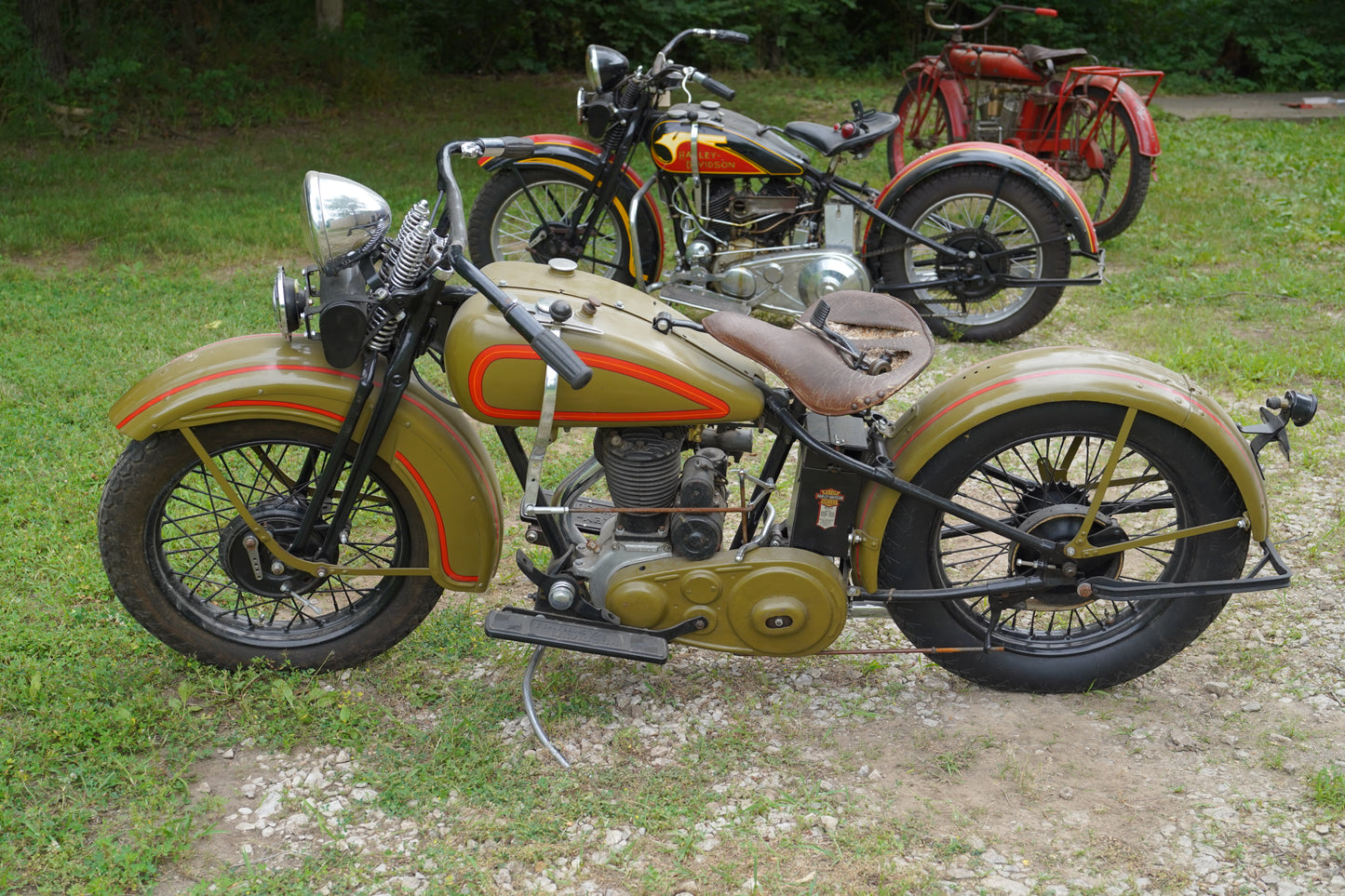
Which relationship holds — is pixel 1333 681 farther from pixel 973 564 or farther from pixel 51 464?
pixel 51 464

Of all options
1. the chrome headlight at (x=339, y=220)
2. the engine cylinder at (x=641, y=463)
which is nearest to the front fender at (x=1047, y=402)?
the engine cylinder at (x=641, y=463)

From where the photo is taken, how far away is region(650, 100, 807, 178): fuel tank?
5.55 metres

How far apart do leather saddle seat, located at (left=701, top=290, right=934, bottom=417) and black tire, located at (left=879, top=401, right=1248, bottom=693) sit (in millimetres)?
296

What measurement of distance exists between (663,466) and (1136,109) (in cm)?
562

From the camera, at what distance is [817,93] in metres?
12.4

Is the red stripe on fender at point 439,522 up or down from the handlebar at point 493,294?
down

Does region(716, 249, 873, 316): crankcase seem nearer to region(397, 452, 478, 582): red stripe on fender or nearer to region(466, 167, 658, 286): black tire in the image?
region(466, 167, 658, 286): black tire

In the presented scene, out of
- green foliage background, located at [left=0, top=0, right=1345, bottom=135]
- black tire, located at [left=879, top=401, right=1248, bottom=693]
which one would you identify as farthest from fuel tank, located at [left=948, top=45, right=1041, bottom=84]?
black tire, located at [left=879, top=401, right=1248, bottom=693]

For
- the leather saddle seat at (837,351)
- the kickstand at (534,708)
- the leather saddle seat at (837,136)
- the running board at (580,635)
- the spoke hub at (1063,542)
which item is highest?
the leather saddle seat at (837,136)

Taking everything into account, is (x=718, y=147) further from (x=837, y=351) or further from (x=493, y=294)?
(x=493, y=294)

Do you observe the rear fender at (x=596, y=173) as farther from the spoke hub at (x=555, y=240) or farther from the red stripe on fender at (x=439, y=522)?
the red stripe on fender at (x=439, y=522)

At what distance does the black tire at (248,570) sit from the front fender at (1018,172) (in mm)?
3495

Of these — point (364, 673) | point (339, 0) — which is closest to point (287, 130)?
point (339, 0)

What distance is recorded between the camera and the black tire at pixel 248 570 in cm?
295
